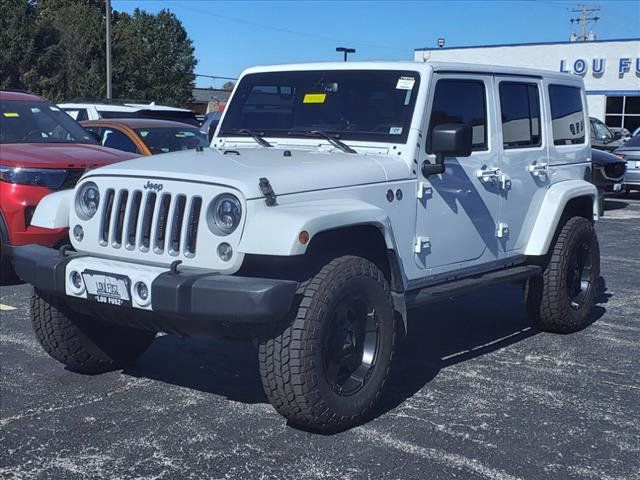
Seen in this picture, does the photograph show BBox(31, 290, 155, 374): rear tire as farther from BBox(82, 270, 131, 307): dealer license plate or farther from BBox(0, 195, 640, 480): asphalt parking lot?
BBox(82, 270, 131, 307): dealer license plate

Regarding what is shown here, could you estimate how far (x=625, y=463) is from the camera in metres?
4.22

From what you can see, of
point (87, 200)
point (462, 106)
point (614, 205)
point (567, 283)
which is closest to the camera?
point (87, 200)

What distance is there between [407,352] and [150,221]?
2376 mm

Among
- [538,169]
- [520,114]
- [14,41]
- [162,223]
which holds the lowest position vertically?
[162,223]

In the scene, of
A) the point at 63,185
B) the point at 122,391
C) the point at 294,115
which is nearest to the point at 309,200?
the point at 294,115

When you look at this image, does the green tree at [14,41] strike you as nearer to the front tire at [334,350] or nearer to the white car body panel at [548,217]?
the white car body panel at [548,217]

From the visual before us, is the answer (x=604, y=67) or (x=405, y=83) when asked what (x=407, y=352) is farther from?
(x=604, y=67)

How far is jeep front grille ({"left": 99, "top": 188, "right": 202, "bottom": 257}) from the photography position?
4.35m

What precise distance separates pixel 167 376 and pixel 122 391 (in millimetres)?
382

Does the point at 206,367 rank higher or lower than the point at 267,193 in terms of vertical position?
lower

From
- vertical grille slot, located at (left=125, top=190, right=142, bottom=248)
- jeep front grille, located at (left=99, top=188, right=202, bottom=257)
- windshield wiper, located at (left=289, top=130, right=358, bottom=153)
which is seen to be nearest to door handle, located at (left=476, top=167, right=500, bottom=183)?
windshield wiper, located at (left=289, top=130, right=358, bottom=153)

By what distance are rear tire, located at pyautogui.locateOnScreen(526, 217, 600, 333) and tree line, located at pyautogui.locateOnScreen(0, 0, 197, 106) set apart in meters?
40.7

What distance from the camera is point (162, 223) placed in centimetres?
445

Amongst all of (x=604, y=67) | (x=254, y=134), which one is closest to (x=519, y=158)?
(x=254, y=134)
